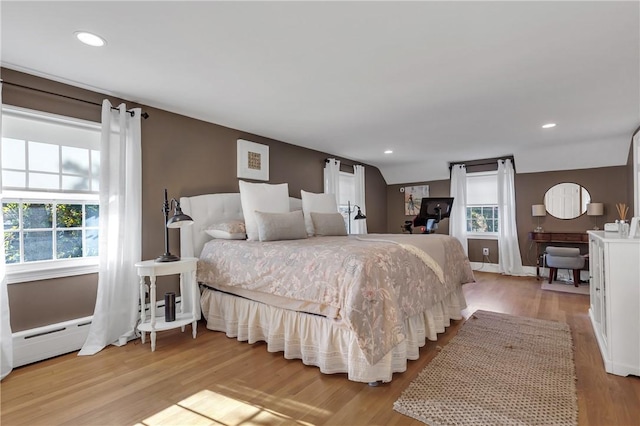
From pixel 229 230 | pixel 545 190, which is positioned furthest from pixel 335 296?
pixel 545 190

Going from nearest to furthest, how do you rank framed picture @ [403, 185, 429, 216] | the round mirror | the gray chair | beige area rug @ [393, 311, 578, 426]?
beige area rug @ [393, 311, 578, 426]
the gray chair
the round mirror
framed picture @ [403, 185, 429, 216]

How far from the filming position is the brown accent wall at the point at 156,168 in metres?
2.44

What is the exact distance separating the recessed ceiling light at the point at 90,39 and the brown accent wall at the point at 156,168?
90 centimetres

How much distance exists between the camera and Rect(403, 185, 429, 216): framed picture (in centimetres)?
691

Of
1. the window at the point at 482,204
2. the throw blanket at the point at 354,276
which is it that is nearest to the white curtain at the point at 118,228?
the throw blanket at the point at 354,276

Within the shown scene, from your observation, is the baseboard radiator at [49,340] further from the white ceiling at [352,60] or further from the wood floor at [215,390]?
the white ceiling at [352,60]

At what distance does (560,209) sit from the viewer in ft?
18.0

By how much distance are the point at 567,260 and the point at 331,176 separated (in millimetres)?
3782

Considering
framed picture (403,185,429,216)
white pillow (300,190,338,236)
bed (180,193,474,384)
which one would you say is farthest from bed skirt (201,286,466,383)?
framed picture (403,185,429,216)

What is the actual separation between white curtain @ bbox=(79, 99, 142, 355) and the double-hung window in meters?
0.18

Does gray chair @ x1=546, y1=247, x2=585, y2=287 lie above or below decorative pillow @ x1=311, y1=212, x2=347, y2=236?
below

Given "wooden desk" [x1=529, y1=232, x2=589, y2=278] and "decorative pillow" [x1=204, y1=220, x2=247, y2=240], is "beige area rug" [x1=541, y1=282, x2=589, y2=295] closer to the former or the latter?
"wooden desk" [x1=529, y1=232, x2=589, y2=278]

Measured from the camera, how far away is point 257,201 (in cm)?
341

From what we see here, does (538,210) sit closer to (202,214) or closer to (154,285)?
(202,214)
